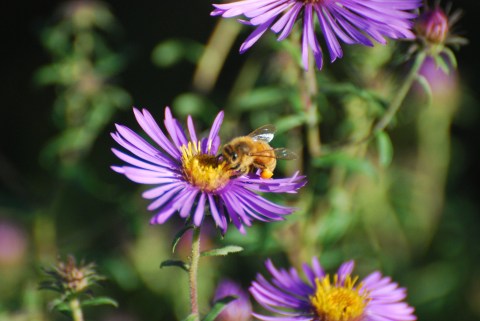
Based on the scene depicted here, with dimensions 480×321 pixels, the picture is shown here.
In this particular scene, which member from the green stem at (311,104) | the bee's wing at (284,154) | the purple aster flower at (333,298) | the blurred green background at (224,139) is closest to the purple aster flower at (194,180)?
the bee's wing at (284,154)

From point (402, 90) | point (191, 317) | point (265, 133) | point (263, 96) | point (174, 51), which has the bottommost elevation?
point (191, 317)

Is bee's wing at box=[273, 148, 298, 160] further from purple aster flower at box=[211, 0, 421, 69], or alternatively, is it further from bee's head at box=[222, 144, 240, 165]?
purple aster flower at box=[211, 0, 421, 69]

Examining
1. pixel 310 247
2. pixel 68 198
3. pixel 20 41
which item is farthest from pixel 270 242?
pixel 20 41

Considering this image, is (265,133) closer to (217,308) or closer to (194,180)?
(194,180)

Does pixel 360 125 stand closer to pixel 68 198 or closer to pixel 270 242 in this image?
pixel 270 242

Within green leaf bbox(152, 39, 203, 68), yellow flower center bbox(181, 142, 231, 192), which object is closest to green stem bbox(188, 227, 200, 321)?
yellow flower center bbox(181, 142, 231, 192)

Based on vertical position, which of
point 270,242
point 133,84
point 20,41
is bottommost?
point 270,242

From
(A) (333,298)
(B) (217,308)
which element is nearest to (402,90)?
(A) (333,298)

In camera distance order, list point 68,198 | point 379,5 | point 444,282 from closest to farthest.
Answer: point 379,5 → point 444,282 → point 68,198
